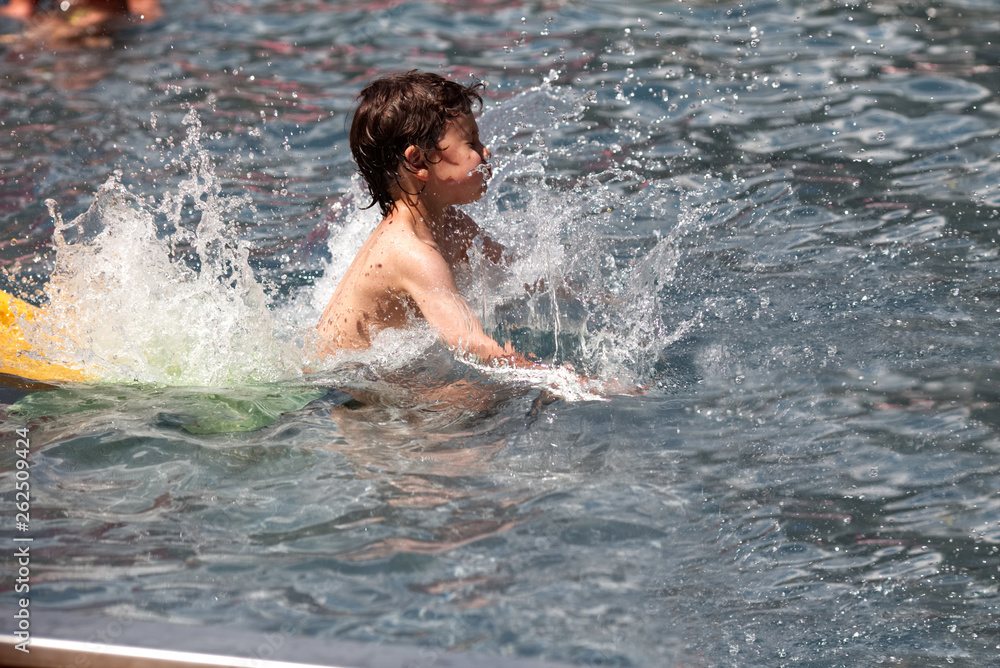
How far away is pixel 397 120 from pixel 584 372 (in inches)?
37.1

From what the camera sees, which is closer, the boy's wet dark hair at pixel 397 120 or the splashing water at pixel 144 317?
the boy's wet dark hair at pixel 397 120

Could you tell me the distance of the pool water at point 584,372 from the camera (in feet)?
6.37

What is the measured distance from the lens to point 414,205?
2.90m

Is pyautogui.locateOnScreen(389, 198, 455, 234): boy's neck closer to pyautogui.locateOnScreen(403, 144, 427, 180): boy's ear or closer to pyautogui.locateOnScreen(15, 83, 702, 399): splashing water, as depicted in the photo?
pyautogui.locateOnScreen(403, 144, 427, 180): boy's ear

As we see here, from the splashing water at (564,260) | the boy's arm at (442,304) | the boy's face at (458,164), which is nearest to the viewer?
the boy's arm at (442,304)

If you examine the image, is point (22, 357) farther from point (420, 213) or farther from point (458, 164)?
point (458, 164)

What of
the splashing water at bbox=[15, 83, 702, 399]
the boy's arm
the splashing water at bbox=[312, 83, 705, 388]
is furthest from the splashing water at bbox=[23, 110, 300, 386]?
the splashing water at bbox=[312, 83, 705, 388]

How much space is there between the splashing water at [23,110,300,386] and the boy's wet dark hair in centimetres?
53

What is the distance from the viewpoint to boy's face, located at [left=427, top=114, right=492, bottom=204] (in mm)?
2844

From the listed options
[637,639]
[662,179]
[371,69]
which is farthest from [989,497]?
[371,69]

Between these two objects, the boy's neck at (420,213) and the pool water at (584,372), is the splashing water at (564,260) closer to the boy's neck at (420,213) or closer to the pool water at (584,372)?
the pool water at (584,372)

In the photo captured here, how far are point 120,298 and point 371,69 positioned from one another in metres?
3.15

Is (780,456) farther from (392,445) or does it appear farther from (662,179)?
(662,179)

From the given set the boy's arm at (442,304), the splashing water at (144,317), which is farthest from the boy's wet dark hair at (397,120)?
the splashing water at (144,317)
